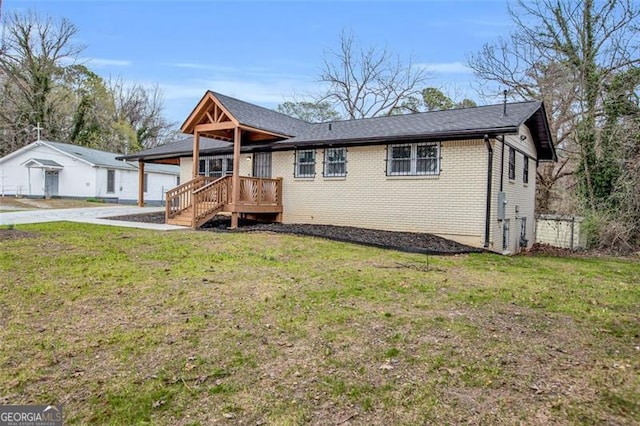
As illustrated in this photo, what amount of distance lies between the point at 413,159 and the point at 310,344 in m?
9.07

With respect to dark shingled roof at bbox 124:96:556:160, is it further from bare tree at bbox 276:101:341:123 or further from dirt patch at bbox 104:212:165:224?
bare tree at bbox 276:101:341:123

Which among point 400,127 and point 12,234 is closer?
point 12,234

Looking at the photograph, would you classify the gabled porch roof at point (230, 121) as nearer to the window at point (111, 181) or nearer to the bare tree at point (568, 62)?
the bare tree at point (568, 62)

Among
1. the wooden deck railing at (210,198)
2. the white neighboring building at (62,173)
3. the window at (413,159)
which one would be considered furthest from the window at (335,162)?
the white neighboring building at (62,173)

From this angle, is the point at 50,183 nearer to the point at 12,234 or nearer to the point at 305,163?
the point at 12,234

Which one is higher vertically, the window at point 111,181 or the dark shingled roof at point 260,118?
the dark shingled roof at point 260,118

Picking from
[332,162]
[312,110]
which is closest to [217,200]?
[332,162]

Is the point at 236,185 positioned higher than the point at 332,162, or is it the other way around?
the point at 332,162

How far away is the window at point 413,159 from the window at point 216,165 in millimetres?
6543

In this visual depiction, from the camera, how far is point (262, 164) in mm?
14867

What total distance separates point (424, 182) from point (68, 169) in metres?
24.4

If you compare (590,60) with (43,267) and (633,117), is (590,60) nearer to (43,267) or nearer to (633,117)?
(633,117)

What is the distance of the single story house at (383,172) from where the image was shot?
36.2 feet

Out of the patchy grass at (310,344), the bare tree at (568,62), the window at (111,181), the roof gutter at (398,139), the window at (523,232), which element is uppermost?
the bare tree at (568,62)
